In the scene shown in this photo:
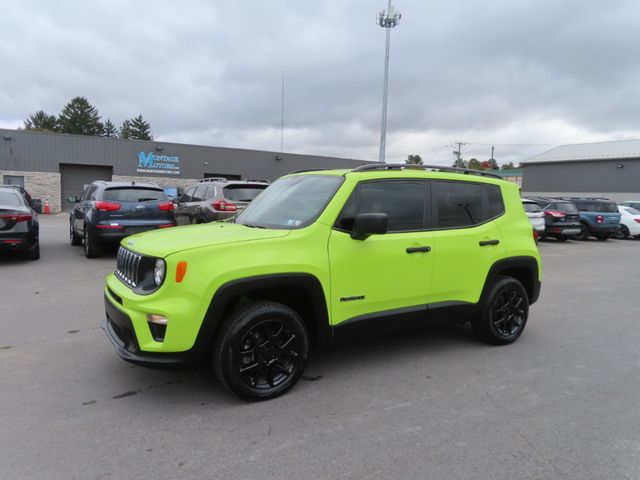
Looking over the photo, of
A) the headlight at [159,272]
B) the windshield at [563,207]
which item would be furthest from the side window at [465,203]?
the windshield at [563,207]

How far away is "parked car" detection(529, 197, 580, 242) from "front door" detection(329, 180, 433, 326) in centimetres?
1510

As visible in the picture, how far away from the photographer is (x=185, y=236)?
145 inches

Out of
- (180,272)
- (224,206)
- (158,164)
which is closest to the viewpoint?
(180,272)

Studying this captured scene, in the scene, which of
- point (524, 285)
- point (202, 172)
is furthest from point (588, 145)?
point (524, 285)

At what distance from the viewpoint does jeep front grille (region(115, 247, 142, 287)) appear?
3.52 meters

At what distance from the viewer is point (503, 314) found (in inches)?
195

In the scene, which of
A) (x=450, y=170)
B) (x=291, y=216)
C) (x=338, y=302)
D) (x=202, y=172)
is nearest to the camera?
(x=338, y=302)

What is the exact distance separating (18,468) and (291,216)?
98.9 inches

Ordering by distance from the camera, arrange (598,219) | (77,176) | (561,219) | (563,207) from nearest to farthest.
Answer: (561,219) < (563,207) < (598,219) < (77,176)

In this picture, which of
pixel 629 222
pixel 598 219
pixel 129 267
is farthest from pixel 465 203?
pixel 629 222

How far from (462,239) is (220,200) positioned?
6.97 m

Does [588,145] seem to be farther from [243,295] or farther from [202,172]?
[243,295]

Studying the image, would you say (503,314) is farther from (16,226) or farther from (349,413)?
(16,226)

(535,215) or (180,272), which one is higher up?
(535,215)
